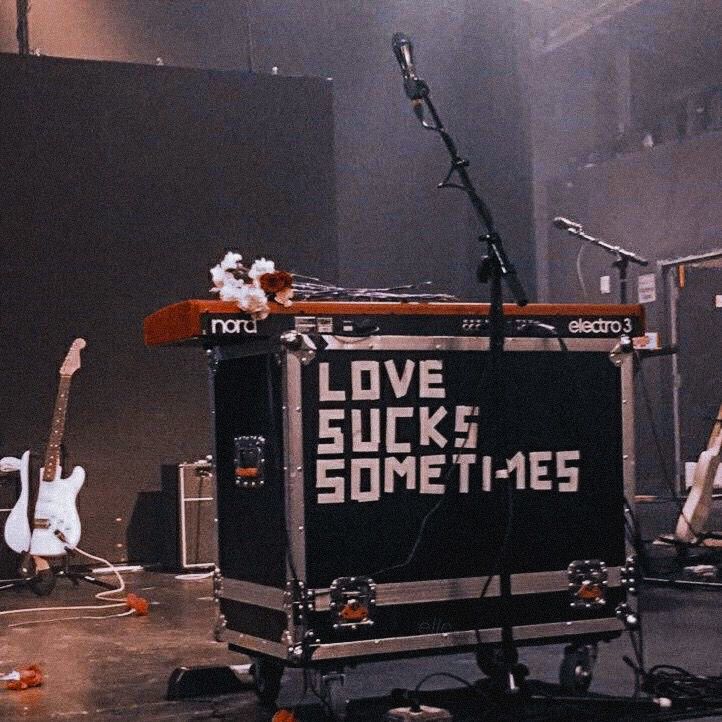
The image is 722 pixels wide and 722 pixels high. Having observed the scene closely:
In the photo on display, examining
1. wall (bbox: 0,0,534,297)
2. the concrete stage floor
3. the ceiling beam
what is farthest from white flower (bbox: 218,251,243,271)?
the ceiling beam

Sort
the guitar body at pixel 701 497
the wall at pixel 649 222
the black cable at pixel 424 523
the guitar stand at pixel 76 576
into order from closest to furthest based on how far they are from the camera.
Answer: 1. the black cable at pixel 424 523
2. the guitar body at pixel 701 497
3. the guitar stand at pixel 76 576
4. the wall at pixel 649 222

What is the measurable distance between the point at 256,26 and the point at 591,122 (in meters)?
4.59

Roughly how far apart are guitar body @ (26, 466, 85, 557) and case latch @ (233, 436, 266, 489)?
304cm

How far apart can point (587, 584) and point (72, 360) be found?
3665 mm

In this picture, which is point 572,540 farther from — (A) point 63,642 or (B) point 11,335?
(B) point 11,335

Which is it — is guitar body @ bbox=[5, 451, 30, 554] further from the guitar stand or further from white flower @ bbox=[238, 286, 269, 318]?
white flower @ bbox=[238, 286, 269, 318]

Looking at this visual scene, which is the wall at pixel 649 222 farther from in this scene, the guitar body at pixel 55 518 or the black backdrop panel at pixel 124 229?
the guitar body at pixel 55 518

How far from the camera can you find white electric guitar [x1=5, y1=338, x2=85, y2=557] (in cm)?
619

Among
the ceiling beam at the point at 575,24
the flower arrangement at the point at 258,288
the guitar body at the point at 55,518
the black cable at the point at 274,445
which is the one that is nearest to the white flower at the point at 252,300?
the flower arrangement at the point at 258,288

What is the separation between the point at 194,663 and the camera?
4.05 m

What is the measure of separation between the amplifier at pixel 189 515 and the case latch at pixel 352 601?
355 centimetres

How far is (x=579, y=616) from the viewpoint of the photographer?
11.4 feet

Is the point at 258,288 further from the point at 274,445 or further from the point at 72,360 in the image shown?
the point at 72,360

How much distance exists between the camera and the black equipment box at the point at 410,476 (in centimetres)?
318
